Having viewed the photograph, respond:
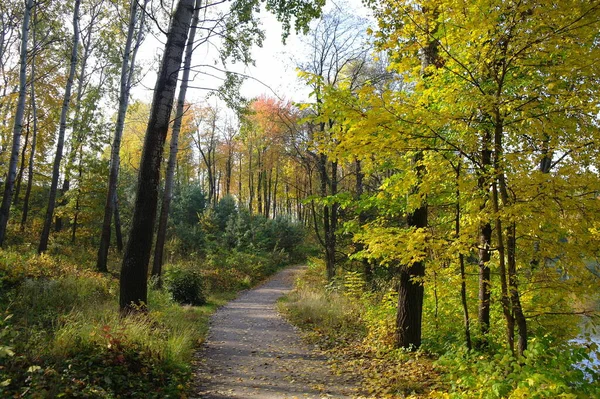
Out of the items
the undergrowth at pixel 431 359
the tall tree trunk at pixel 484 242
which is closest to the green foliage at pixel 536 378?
the undergrowth at pixel 431 359

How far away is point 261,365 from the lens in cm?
607

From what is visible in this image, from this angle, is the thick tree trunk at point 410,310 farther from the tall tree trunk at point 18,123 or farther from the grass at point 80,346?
the tall tree trunk at point 18,123

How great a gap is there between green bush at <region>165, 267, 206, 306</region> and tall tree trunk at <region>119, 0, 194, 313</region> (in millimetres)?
5189

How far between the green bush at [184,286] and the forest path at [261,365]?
134 centimetres

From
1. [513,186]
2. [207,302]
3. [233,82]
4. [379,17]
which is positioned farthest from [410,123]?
[207,302]

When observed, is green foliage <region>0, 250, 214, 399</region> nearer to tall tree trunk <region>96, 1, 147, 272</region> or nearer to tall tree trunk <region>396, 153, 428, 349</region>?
tall tree trunk <region>396, 153, 428, 349</region>

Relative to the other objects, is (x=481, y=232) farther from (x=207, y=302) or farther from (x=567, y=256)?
(x=207, y=302)

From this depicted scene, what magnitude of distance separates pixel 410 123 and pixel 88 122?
56.6 ft

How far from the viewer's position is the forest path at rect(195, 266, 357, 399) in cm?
490

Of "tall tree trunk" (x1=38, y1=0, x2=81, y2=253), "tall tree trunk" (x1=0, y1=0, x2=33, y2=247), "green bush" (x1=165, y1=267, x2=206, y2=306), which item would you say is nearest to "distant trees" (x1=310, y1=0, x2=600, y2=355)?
"green bush" (x1=165, y1=267, x2=206, y2=306)

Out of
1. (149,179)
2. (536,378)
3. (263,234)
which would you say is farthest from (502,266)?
(263,234)

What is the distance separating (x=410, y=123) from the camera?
4.05 m

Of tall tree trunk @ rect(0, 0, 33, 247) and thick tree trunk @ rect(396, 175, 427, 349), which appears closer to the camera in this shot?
thick tree trunk @ rect(396, 175, 427, 349)

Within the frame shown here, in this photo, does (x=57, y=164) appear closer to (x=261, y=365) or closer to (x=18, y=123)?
(x=18, y=123)
